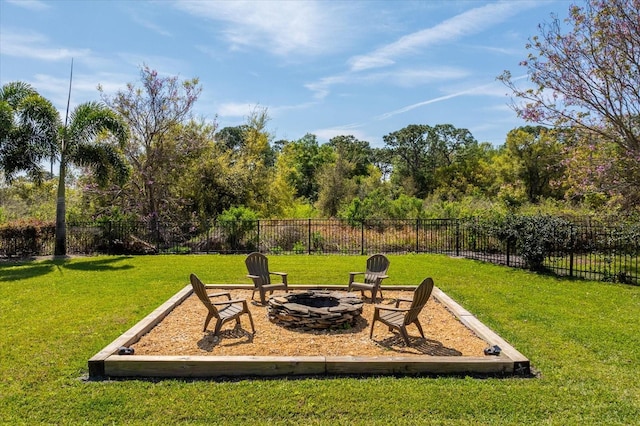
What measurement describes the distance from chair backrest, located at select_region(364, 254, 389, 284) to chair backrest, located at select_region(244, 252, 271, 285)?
1973 millimetres

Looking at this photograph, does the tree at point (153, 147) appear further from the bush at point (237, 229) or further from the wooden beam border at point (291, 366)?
the wooden beam border at point (291, 366)

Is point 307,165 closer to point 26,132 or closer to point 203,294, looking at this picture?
point 26,132

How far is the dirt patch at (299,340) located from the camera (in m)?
4.99

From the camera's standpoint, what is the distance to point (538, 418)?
3537 millimetres

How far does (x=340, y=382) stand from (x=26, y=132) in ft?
46.6

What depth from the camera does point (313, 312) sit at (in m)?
5.80

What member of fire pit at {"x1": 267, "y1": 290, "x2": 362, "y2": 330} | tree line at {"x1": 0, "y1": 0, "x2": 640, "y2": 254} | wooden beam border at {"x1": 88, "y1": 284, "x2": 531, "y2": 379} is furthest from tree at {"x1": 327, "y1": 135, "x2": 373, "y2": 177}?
wooden beam border at {"x1": 88, "y1": 284, "x2": 531, "y2": 379}

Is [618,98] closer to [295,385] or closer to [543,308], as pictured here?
[543,308]

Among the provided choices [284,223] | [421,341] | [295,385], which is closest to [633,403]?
[421,341]

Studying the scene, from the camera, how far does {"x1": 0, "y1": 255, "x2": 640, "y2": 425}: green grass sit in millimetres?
3564

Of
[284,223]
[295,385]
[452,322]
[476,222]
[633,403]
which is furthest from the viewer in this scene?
[284,223]

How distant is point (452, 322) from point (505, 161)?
30885 millimetres

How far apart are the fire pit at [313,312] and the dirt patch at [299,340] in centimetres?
11

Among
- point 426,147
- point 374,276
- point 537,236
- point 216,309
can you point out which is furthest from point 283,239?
point 426,147
